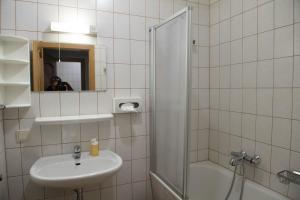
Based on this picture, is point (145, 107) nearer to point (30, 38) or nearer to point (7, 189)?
point (30, 38)

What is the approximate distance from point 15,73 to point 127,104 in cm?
90

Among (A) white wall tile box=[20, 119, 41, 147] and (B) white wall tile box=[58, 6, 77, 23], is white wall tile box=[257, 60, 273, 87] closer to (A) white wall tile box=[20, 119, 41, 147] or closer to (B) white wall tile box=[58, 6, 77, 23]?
(B) white wall tile box=[58, 6, 77, 23]

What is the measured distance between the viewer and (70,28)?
5.30 ft

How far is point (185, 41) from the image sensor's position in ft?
4.25

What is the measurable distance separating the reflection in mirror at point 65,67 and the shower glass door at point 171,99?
0.49 meters

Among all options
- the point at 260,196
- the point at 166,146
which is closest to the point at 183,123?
the point at 166,146

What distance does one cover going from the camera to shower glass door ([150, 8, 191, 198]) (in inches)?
52.6

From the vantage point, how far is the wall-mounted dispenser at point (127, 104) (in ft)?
5.81

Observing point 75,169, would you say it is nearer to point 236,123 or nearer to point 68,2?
point 68,2

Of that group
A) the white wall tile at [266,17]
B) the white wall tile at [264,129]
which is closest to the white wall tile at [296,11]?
the white wall tile at [266,17]

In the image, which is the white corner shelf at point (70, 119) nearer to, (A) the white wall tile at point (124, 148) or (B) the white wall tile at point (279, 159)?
(A) the white wall tile at point (124, 148)

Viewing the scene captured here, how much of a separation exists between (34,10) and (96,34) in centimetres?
48

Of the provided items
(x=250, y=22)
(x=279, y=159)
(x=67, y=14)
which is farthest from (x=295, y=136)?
(x=67, y=14)

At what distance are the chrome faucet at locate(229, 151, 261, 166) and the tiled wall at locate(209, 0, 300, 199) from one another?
47 mm
